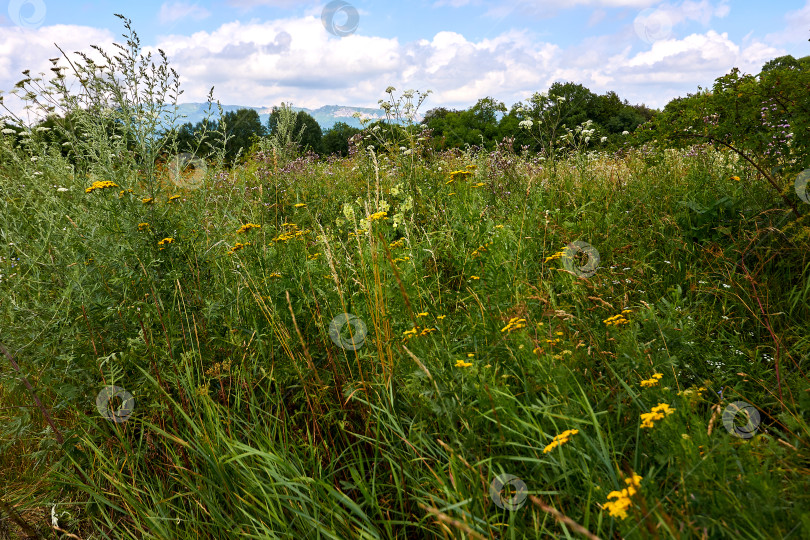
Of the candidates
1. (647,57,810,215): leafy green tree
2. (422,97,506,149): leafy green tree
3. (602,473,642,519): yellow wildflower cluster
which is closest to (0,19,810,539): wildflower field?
(602,473,642,519): yellow wildflower cluster

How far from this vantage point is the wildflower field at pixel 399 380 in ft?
4.58

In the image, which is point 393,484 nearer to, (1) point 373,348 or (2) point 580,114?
(1) point 373,348

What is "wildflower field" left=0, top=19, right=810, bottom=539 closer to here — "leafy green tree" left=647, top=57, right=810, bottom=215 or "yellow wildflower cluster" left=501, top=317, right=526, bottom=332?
"yellow wildflower cluster" left=501, top=317, right=526, bottom=332

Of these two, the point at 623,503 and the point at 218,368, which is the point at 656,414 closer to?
the point at 623,503

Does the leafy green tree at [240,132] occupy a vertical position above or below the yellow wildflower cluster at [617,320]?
above

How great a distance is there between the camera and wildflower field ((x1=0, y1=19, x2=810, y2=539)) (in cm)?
140

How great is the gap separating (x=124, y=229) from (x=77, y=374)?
31.1 inches

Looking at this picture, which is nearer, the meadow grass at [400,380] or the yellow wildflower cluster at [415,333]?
the meadow grass at [400,380]

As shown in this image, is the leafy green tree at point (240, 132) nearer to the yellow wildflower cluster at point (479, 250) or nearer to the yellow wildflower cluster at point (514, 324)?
the yellow wildflower cluster at point (479, 250)

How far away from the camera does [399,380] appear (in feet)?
6.43

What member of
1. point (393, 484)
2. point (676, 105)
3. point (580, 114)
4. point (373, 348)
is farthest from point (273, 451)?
point (580, 114)

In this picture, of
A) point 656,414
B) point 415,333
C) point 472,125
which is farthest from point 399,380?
point 472,125

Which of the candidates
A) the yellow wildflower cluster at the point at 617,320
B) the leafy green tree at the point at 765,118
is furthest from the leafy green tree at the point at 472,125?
the yellow wildflower cluster at the point at 617,320

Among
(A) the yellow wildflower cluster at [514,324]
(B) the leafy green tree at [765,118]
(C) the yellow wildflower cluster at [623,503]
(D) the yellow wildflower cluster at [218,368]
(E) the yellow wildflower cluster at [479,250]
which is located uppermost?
(B) the leafy green tree at [765,118]
